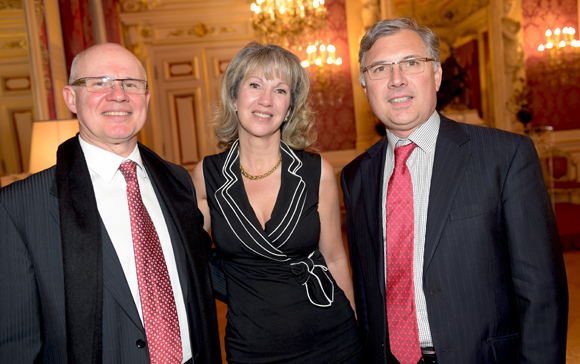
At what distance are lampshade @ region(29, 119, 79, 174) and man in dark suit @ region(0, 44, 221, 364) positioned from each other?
5.49 ft

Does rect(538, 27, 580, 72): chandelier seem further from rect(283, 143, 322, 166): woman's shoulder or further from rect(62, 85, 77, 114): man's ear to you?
rect(62, 85, 77, 114): man's ear

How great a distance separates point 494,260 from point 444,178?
31 cm

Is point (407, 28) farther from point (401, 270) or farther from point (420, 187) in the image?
point (401, 270)

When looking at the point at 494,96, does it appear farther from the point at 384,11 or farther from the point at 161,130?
the point at 161,130

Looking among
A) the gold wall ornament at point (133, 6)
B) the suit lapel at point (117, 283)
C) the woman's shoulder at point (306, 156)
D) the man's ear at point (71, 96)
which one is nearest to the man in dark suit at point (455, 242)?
the woman's shoulder at point (306, 156)

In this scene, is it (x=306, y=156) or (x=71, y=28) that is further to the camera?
(x=71, y=28)

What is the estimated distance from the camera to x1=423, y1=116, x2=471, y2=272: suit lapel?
136cm

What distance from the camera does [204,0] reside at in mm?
6910

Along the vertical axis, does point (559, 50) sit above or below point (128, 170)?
above

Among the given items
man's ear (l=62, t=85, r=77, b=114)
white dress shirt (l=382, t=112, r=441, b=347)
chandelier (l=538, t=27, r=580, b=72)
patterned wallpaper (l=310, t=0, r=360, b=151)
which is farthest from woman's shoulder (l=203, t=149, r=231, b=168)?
chandelier (l=538, t=27, r=580, b=72)

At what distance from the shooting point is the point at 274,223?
182cm

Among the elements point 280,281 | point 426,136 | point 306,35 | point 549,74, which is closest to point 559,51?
point 549,74

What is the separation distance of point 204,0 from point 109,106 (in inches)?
244

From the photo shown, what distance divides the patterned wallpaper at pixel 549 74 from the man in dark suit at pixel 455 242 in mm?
6997
